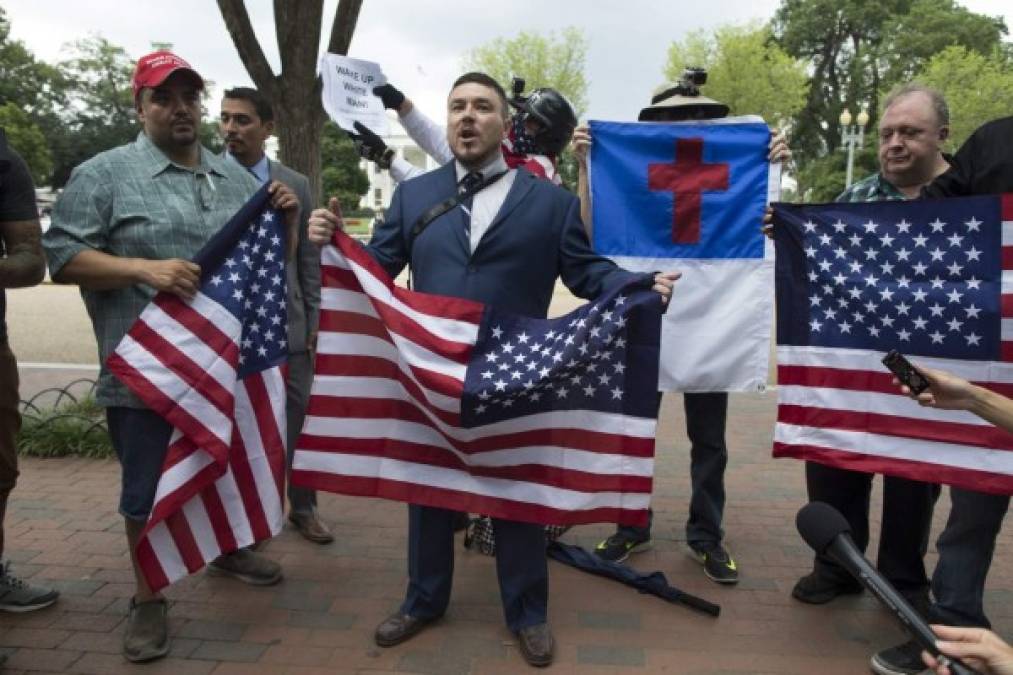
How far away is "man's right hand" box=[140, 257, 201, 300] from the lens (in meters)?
2.89

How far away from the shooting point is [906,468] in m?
3.06

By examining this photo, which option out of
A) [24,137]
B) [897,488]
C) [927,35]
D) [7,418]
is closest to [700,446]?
Result: [897,488]

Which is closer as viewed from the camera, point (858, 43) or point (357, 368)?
point (357, 368)

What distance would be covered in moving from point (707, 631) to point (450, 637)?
1.12 m

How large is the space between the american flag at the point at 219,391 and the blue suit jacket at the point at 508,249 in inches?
21.3

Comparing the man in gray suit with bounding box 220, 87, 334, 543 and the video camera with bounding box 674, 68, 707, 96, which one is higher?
the video camera with bounding box 674, 68, 707, 96

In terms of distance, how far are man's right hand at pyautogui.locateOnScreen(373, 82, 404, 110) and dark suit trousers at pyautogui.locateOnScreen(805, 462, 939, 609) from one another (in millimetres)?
2914

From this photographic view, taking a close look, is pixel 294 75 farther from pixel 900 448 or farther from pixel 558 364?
pixel 900 448

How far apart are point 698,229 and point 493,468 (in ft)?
5.78

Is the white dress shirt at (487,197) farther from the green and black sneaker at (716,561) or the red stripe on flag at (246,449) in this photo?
the green and black sneaker at (716,561)

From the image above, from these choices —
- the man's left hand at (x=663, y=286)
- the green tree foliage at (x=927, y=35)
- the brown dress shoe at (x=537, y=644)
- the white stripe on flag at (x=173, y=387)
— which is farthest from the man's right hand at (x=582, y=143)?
the green tree foliage at (x=927, y=35)

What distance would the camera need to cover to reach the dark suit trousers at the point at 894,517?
3.45m

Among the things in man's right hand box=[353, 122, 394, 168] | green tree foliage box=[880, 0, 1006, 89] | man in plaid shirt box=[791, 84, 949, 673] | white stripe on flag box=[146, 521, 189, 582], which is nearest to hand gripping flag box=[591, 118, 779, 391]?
man in plaid shirt box=[791, 84, 949, 673]

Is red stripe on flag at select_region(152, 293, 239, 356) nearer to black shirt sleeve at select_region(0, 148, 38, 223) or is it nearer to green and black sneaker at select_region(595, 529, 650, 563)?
black shirt sleeve at select_region(0, 148, 38, 223)
